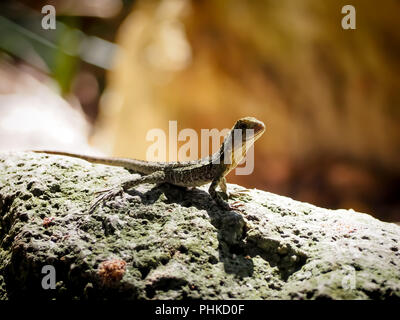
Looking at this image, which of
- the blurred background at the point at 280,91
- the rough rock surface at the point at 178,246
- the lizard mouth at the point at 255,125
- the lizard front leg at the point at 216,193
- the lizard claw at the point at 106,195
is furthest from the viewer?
the blurred background at the point at 280,91

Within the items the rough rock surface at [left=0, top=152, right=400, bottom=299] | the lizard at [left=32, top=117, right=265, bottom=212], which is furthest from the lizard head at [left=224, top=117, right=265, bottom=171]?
the rough rock surface at [left=0, top=152, right=400, bottom=299]

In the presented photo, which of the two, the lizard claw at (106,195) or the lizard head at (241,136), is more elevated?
the lizard head at (241,136)

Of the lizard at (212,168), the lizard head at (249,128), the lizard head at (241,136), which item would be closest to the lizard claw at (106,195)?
the lizard at (212,168)

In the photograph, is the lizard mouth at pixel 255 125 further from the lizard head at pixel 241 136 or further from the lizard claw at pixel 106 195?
the lizard claw at pixel 106 195
